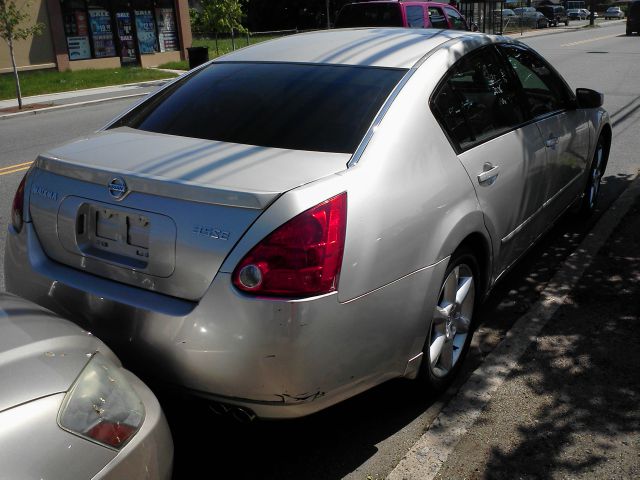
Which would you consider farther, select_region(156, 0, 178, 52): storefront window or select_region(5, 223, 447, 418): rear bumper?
select_region(156, 0, 178, 52): storefront window

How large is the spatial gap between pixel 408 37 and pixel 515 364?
1867 millimetres

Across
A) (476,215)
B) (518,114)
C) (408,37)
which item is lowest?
(476,215)

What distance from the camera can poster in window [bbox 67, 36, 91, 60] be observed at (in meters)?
24.3

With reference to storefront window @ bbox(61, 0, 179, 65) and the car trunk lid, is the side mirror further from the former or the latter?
storefront window @ bbox(61, 0, 179, 65)

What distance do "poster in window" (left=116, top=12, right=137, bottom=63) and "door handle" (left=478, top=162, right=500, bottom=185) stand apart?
24.7 meters

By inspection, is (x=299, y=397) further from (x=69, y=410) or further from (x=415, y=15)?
(x=415, y=15)

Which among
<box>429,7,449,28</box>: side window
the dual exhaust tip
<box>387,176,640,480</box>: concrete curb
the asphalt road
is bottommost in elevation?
<box>387,176,640,480</box>: concrete curb

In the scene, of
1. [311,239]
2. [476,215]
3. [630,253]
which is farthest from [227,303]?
[630,253]

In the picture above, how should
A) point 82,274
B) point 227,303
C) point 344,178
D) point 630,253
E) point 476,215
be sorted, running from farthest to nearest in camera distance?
point 630,253 → point 476,215 → point 82,274 → point 344,178 → point 227,303

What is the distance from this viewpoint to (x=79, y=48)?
2461 cm

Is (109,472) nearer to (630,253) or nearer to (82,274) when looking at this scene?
(82,274)

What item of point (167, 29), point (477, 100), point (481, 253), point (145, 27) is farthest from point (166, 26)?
point (481, 253)

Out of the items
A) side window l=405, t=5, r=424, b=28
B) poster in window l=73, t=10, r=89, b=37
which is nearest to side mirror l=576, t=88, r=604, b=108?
side window l=405, t=5, r=424, b=28

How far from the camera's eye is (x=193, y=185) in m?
2.58
